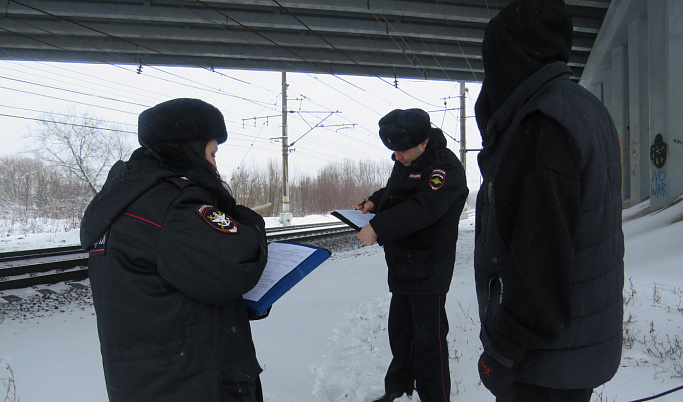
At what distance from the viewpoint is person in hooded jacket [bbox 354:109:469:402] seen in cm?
268

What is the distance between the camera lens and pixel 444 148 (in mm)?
2973

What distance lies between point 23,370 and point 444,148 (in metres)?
4.02

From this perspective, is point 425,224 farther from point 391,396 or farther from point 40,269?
point 40,269

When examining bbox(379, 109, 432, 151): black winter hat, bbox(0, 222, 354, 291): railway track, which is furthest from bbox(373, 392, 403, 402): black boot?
bbox(0, 222, 354, 291): railway track

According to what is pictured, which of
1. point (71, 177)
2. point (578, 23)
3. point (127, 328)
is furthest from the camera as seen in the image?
point (71, 177)

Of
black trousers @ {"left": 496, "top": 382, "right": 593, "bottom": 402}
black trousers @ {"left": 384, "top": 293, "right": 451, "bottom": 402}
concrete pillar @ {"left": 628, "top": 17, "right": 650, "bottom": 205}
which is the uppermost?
concrete pillar @ {"left": 628, "top": 17, "right": 650, "bottom": 205}

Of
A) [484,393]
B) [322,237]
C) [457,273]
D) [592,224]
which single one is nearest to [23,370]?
[484,393]

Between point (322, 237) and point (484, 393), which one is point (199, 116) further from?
point (322, 237)

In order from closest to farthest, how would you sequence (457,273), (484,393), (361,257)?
(484,393) → (457,273) → (361,257)

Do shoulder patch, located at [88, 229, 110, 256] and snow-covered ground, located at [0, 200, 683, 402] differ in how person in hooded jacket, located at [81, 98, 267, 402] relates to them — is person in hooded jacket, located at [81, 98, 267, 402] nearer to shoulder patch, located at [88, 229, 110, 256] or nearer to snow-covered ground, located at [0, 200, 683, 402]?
shoulder patch, located at [88, 229, 110, 256]

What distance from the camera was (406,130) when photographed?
9.30 ft

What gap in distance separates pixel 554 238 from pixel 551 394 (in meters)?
0.54

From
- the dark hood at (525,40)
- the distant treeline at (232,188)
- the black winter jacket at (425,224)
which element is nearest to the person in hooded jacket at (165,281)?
the dark hood at (525,40)

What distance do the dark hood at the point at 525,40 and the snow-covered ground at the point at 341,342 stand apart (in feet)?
6.67
